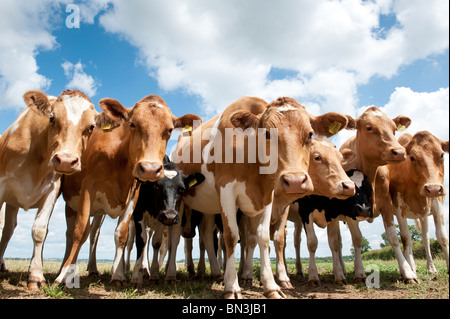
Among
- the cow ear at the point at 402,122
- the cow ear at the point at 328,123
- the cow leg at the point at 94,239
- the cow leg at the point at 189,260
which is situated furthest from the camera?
the cow ear at the point at 402,122

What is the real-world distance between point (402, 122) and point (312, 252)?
4.32 m

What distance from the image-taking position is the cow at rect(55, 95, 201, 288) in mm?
6062

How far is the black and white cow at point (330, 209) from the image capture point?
7.64 m

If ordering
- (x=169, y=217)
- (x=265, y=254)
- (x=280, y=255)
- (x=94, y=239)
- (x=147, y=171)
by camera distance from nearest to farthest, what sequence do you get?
(x=147, y=171), (x=265, y=254), (x=169, y=217), (x=280, y=255), (x=94, y=239)

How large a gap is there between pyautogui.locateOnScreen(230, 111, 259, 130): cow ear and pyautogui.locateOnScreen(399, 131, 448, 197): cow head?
15.3ft

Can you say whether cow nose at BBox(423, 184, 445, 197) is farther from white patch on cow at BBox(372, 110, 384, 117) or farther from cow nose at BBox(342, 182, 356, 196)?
cow nose at BBox(342, 182, 356, 196)

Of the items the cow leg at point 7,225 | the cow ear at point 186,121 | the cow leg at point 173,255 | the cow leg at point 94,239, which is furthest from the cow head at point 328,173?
the cow leg at point 7,225

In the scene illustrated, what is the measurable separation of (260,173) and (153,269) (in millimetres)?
3219

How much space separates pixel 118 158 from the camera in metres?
6.75

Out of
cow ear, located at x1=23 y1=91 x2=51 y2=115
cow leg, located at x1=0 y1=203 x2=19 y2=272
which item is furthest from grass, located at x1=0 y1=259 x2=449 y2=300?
cow ear, located at x1=23 y1=91 x2=51 y2=115

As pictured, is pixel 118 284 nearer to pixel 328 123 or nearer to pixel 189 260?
pixel 189 260

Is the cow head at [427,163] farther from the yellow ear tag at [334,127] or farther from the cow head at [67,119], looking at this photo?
the cow head at [67,119]

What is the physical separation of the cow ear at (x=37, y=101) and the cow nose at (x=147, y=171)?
78.6 inches

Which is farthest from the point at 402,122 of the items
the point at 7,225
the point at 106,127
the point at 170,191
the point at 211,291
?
the point at 7,225
